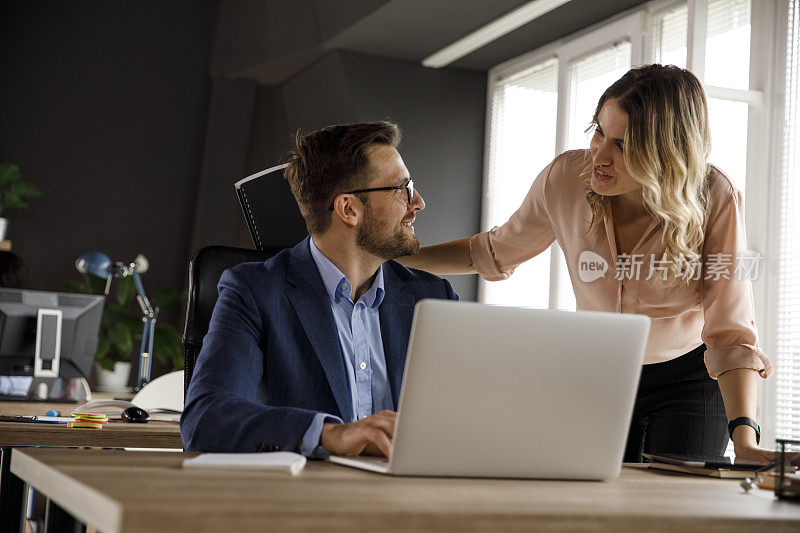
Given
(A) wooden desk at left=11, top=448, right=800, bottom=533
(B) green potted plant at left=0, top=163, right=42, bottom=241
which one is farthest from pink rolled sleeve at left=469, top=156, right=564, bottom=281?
(B) green potted plant at left=0, top=163, right=42, bottom=241

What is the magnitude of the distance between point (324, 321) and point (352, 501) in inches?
31.1

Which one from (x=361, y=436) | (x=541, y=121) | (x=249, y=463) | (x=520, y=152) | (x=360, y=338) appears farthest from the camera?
(x=520, y=152)

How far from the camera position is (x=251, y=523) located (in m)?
0.77

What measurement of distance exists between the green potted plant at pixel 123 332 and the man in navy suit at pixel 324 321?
153 inches

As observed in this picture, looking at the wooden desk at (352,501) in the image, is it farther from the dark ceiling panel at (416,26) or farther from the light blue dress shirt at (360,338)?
the dark ceiling panel at (416,26)

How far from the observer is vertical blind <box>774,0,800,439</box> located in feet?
11.3

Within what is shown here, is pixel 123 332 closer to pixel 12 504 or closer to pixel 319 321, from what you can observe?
pixel 12 504

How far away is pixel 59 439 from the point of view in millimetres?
1849

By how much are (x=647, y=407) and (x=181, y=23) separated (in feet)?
17.2

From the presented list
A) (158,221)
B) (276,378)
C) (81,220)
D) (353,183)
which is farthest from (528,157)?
(276,378)

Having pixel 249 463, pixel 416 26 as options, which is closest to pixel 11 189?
pixel 416 26

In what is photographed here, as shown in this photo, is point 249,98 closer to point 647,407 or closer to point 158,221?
point 158,221

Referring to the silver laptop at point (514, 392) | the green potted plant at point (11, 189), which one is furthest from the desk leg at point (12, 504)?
the green potted plant at point (11, 189)

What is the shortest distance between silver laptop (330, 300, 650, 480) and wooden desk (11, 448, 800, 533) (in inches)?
1.2
